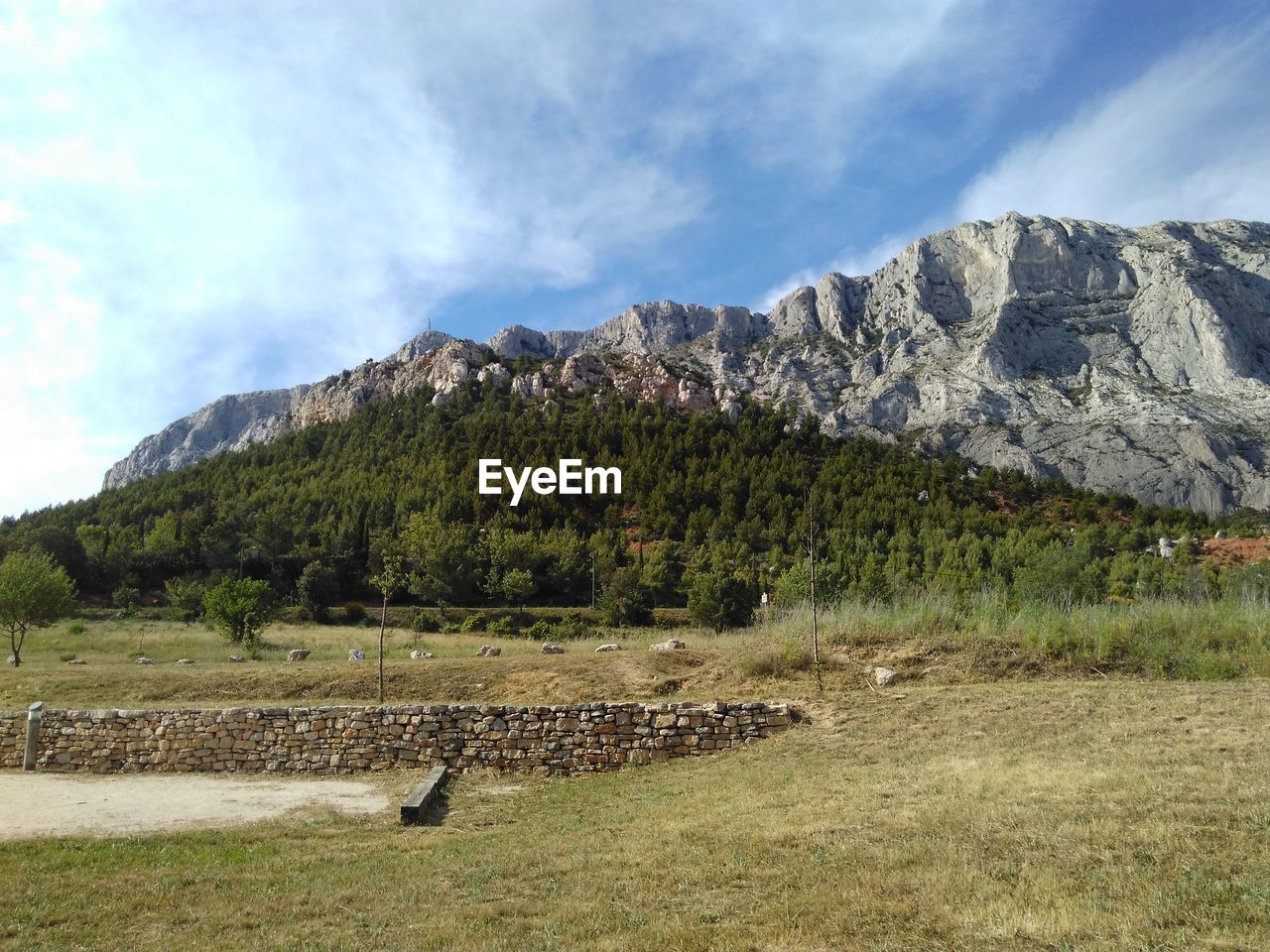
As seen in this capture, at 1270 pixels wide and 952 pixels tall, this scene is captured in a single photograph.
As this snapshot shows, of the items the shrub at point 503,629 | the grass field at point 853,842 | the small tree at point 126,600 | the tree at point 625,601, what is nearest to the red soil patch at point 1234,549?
the tree at point 625,601

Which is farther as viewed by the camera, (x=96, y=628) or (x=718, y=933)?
(x=96, y=628)

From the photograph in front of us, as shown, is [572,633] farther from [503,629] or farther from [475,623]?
[475,623]

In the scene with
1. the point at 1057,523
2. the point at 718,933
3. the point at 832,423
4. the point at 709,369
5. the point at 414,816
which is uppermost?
the point at 709,369

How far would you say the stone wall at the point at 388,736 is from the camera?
12.8m

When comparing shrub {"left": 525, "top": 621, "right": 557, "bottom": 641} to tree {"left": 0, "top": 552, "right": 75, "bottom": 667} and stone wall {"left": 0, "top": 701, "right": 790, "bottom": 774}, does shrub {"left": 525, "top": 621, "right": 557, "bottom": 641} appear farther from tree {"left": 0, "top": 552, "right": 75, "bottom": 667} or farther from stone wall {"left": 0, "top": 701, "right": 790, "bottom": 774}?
stone wall {"left": 0, "top": 701, "right": 790, "bottom": 774}

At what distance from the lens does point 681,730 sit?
42.0 feet

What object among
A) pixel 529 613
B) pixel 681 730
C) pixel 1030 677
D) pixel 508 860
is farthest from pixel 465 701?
pixel 529 613

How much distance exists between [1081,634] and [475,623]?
36327 mm

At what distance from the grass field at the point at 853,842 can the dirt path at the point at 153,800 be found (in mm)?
900

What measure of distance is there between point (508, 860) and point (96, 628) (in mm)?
41965

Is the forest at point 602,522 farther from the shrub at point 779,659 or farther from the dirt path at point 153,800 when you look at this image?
the dirt path at point 153,800

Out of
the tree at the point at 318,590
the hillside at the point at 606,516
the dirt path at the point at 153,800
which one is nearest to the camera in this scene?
the dirt path at the point at 153,800

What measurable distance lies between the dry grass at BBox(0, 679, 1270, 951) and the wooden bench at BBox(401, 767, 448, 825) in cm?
43

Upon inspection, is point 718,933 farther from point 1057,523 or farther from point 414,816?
point 1057,523
